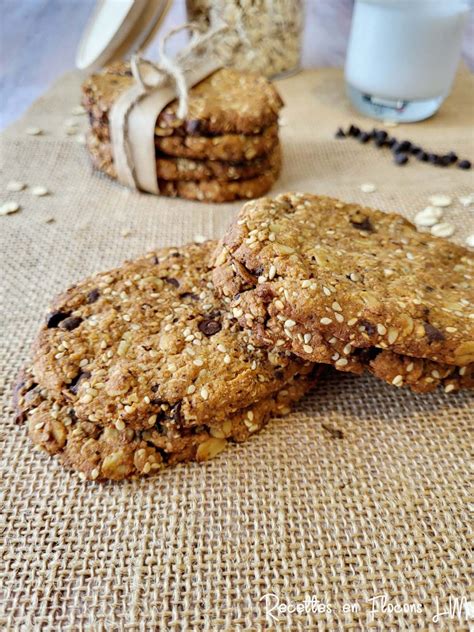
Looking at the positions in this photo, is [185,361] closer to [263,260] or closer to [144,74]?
[263,260]

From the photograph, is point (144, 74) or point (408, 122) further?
point (408, 122)

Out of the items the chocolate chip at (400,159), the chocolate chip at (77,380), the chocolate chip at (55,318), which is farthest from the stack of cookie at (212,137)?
the chocolate chip at (77,380)

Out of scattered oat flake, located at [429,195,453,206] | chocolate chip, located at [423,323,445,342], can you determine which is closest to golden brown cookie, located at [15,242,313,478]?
chocolate chip, located at [423,323,445,342]

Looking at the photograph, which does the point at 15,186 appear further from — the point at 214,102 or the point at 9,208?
the point at 214,102

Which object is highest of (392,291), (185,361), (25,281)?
(392,291)

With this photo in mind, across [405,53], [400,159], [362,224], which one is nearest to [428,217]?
[400,159]

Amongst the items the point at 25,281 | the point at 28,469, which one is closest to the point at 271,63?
the point at 25,281

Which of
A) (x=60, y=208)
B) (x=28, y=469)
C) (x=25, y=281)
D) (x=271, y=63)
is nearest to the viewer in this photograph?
(x=28, y=469)

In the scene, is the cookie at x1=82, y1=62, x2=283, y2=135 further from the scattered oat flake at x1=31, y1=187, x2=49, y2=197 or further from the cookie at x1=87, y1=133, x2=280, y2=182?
the scattered oat flake at x1=31, y1=187, x2=49, y2=197
